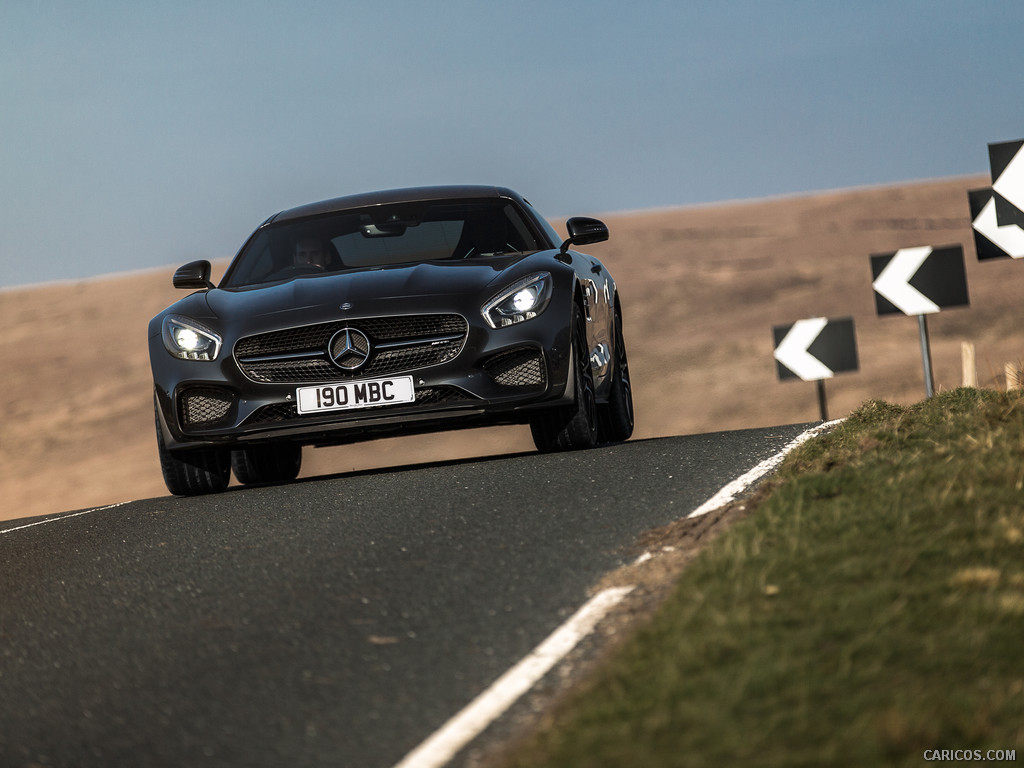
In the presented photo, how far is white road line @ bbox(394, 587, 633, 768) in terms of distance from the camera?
352 centimetres

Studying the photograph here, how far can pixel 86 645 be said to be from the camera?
5023 mm

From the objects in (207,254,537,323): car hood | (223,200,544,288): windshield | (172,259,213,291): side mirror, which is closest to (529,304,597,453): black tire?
(207,254,537,323): car hood

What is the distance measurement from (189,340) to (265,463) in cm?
163

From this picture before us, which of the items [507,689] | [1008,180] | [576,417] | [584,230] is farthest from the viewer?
[584,230]

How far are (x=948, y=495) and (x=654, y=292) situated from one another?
47.7 m

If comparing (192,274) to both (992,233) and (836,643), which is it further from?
(836,643)

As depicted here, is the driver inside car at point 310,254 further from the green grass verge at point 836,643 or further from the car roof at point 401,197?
the green grass verge at point 836,643

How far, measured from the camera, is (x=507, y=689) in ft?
13.0

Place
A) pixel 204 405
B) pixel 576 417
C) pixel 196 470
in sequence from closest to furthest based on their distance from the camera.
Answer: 1. pixel 204 405
2. pixel 576 417
3. pixel 196 470

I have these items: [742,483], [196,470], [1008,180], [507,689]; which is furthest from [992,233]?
[507,689]

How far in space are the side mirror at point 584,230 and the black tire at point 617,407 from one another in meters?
0.77

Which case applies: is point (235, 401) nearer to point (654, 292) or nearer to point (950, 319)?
point (950, 319)

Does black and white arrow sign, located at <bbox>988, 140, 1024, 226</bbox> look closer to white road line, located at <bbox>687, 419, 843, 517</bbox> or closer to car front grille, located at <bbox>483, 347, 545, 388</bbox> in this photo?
white road line, located at <bbox>687, 419, 843, 517</bbox>

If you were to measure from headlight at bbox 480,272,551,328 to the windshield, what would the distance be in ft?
3.33
